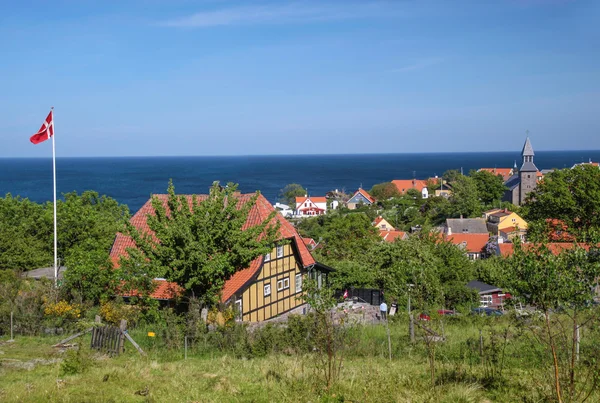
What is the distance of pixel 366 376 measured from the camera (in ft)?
36.2

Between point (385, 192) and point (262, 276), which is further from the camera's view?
point (385, 192)

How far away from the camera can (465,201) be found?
85.2m

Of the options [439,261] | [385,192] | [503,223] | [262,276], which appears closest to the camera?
[262,276]

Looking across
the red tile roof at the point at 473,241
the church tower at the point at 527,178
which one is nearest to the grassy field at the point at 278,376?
the red tile roof at the point at 473,241

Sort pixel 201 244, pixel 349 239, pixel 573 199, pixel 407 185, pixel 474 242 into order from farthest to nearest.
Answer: pixel 407 185 → pixel 474 242 → pixel 573 199 → pixel 349 239 → pixel 201 244

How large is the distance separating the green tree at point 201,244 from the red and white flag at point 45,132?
8.16 metres

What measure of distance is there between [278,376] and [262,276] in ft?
46.5

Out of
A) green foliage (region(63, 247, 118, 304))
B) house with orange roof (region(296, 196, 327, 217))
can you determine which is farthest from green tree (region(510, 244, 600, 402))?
house with orange roof (region(296, 196, 327, 217))

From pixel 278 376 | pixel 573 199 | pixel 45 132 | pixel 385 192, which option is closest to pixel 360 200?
pixel 385 192

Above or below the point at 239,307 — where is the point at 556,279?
above

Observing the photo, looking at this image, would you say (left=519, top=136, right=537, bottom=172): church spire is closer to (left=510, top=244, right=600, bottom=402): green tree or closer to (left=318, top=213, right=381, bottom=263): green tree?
(left=318, top=213, right=381, bottom=263): green tree

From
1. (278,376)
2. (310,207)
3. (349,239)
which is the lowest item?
(310,207)

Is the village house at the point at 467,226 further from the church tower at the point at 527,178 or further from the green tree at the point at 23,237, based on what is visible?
the green tree at the point at 23,237

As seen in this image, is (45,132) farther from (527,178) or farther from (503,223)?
(527,178)
